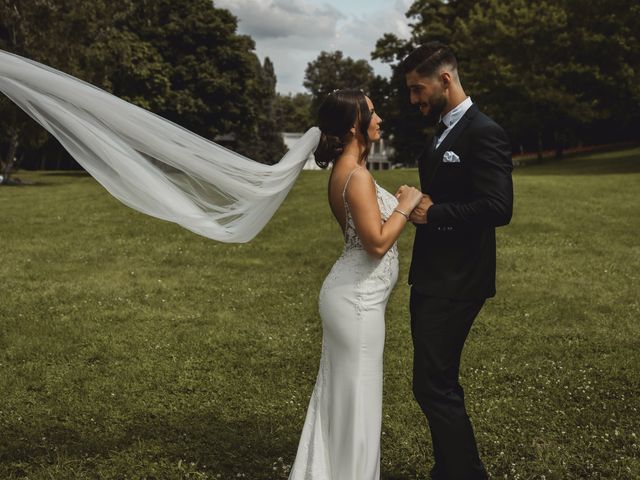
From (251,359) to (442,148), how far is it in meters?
5.22

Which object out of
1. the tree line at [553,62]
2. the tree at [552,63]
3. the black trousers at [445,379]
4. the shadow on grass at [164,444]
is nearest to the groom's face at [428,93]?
the black trousers at [445,379]

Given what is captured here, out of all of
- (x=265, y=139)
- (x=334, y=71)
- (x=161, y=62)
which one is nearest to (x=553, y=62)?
(x=161, y=62)

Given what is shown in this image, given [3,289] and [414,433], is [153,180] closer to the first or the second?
[414,433]

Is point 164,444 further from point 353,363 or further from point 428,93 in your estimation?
point 428,93

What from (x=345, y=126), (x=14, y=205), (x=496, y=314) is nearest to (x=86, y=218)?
(x=14, y=205)

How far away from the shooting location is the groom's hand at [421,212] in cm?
465

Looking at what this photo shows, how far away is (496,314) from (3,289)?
945 cm

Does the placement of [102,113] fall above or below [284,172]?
above

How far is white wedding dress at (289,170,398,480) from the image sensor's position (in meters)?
4.88

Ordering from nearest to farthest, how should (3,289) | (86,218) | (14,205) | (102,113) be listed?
1. (102,113)
2. (3,289)
3. (86,218)
4. (14,205)

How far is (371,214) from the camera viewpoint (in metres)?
4.58

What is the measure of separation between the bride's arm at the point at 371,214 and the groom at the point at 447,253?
5.2 inches

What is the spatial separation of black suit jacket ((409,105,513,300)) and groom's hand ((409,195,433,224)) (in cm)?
5

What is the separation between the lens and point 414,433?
6672 millimetres
